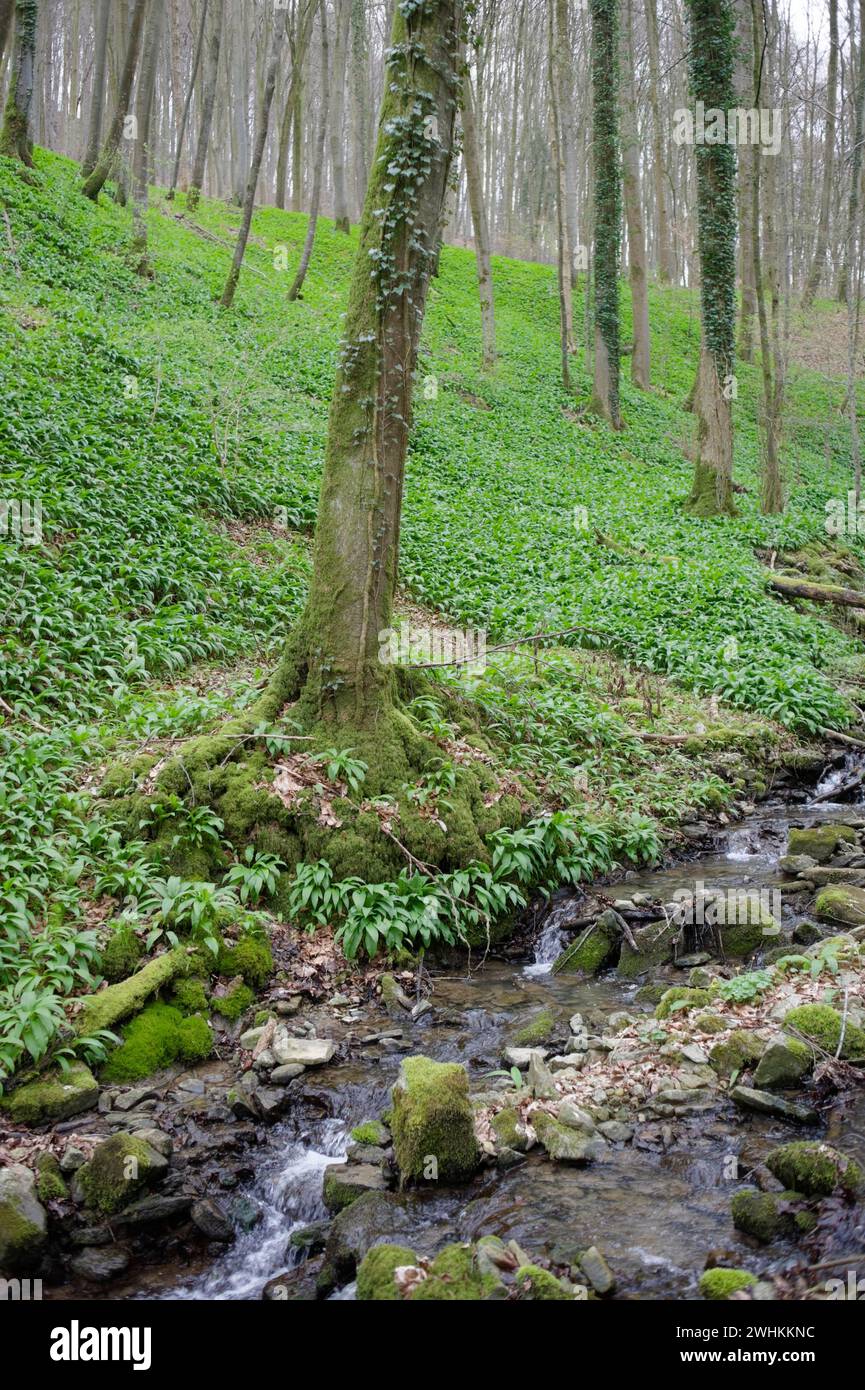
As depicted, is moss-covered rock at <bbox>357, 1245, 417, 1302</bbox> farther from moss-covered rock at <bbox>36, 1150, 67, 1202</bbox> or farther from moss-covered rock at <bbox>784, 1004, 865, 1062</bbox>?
moss-covered rock at <bbox>784, 1004, 865, 1062</bbox>

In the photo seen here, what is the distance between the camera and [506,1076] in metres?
4.75

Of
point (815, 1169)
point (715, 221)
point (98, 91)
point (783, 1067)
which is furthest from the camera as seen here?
point (98, 91)

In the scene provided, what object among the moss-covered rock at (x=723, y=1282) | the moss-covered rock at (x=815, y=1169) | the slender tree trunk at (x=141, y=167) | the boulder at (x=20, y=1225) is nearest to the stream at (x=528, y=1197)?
the moss-covered rock at (x=723, y=1282)

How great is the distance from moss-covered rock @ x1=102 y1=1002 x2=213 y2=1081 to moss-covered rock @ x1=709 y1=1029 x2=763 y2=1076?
2.78 meters

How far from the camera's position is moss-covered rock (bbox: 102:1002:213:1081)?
184 inches

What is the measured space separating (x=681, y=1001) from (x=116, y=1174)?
3165 mm

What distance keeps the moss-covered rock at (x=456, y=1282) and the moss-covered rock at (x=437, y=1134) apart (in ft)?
2.13

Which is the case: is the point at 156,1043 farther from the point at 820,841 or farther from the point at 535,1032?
the point at 820,841

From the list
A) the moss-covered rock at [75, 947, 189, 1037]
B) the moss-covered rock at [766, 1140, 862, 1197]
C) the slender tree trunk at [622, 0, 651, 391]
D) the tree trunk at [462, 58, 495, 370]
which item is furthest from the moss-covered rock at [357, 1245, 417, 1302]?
the slender tree trunk at [622, 0, 651, 391]

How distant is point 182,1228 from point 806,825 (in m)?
6.72

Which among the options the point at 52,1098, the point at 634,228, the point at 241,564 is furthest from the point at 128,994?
the point at 634,228

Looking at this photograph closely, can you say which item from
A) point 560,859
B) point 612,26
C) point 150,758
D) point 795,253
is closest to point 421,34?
point 150,758

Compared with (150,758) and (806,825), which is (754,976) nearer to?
(806,825)

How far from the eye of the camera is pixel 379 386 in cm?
663
